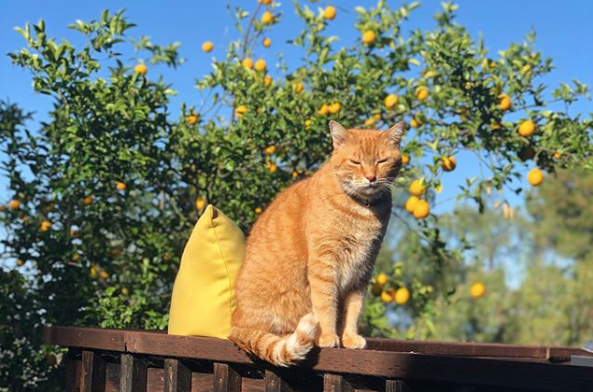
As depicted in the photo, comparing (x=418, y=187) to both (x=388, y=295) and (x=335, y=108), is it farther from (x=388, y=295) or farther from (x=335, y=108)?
(x=388, y=295)

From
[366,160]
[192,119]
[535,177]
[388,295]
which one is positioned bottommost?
[388,295]

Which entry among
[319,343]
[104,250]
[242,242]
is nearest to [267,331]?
[319,343]

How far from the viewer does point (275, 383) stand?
8.33 ft

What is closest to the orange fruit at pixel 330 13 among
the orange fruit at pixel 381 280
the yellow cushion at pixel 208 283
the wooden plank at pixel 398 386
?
the orange fruit at pixel 381 280

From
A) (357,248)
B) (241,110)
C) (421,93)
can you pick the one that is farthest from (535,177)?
(357,248)

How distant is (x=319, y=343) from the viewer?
2.70m

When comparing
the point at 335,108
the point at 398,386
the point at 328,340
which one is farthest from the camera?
the point at 335,108

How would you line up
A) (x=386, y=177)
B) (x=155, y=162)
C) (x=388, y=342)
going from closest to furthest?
1. (x=386, y=177)
2. (x=388, y=342)
3. (x=155, y=162)

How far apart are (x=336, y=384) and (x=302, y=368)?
148 mm

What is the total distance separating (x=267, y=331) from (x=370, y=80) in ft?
8.31

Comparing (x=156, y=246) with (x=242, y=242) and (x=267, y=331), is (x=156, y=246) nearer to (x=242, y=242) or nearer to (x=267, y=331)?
(x=242, y=242)

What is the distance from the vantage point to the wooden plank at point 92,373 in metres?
3.19

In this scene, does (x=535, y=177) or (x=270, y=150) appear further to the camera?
(x=270, y=150)

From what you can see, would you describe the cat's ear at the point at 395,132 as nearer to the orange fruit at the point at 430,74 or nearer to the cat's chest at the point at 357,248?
the cat's chest at the point at 357,248
